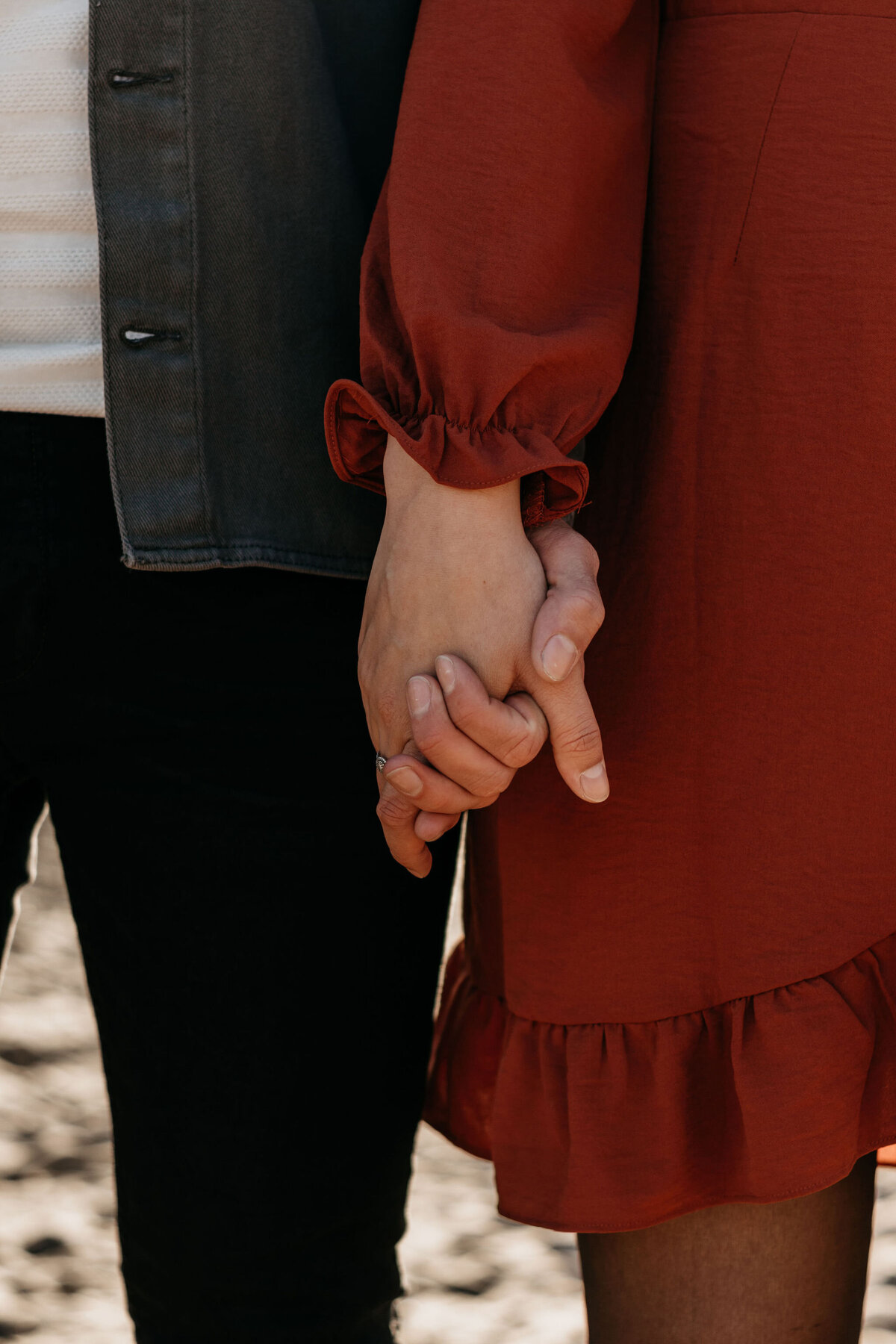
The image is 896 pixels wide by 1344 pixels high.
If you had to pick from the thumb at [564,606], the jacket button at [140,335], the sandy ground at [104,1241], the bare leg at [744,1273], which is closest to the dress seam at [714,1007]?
the bare leg at [744,1273]

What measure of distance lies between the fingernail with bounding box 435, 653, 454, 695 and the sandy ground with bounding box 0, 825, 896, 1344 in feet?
4.92

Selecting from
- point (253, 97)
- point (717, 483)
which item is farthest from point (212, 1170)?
point (253, 97)

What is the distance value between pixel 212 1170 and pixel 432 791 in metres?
0.38

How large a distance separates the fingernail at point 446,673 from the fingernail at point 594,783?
0.11 m

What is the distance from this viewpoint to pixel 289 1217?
37.0 inches

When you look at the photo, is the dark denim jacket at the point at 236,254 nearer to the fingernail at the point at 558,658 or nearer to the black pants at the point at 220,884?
the black pants at the point at 220,884

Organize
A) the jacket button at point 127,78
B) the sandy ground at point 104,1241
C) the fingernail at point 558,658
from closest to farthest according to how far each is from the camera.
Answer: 1. the fingernail at point 558,658
2. the jacket button at point 127,78
3. the sandy ground at point 104,1241

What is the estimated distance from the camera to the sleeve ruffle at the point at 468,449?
2.41 ft

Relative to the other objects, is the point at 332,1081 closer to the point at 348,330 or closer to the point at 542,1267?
the point at 348,330

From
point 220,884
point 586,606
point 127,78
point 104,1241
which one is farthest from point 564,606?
point 104,1241

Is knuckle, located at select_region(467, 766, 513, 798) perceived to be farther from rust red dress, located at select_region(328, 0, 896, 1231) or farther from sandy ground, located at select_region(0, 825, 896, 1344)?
sandy ground, located at select_region(0, 825, 896, 1344)

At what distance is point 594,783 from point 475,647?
0.12 metres

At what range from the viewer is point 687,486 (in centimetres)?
84

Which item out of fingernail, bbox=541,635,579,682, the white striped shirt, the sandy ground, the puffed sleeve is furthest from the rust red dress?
the sandy ground
